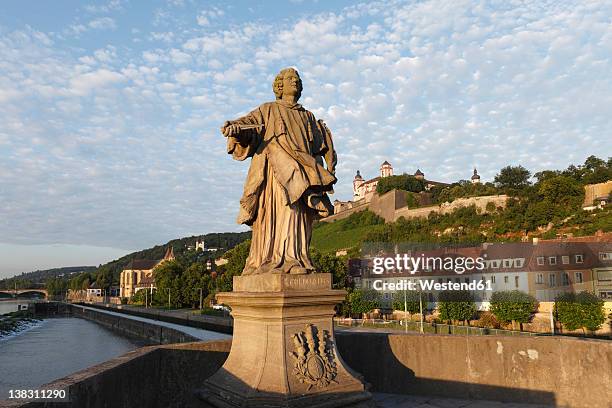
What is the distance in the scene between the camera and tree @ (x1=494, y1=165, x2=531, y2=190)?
318 feet

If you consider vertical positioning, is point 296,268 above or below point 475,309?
above

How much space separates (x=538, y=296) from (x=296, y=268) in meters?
46.6

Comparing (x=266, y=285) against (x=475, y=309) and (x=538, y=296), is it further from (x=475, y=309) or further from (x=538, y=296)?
(x=538, y=296)

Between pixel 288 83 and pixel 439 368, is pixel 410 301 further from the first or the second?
pixel 288 83

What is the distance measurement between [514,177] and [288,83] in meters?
104

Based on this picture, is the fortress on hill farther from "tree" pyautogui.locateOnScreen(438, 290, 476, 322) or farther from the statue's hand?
the statue's hand

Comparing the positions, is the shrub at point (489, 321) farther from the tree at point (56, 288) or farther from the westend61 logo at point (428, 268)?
the tree at point (56, 288)

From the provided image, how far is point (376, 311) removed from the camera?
5125 centimetres

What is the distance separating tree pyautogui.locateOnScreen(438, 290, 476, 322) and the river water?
28.6 meters

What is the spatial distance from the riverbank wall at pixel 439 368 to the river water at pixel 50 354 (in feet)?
55.0

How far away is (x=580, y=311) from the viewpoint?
3634cm

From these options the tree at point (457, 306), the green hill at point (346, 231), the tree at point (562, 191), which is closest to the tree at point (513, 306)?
the tree at point (457, 306)

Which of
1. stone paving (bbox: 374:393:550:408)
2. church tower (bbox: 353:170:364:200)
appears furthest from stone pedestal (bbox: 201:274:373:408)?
church tower (bbox: 353:170:364:200)

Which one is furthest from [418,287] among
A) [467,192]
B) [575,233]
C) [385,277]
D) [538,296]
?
[467,192]
